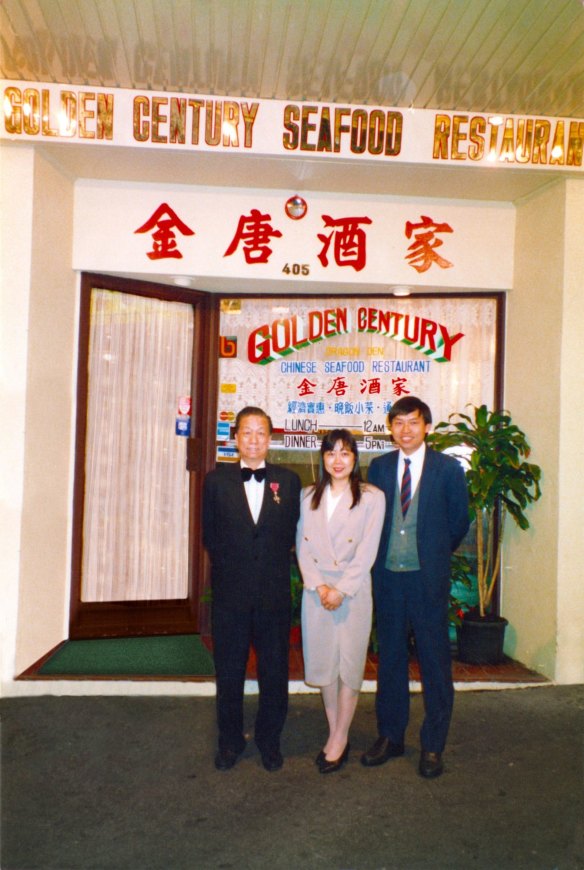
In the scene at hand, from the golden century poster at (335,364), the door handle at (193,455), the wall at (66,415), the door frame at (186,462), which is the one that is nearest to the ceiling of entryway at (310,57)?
the wall at (66,415)

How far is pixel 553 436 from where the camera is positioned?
482 centimetres

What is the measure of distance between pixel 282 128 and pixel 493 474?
2.76 meters

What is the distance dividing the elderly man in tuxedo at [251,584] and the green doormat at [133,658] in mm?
1224

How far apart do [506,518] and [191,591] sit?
2638 mm

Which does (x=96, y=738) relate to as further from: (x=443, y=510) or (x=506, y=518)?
(x=506, y=518)

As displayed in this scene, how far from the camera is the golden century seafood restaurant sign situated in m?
4.34

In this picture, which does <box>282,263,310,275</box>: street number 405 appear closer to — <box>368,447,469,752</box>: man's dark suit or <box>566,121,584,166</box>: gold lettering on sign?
<box>566,121,584,166</box>: gold lettering on sign

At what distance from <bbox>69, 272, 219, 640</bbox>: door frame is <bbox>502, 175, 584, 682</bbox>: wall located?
2543mm

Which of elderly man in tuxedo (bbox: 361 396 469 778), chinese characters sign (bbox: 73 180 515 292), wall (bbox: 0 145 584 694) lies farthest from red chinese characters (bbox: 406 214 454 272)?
elderly man in tuxedo (bbox: 361 396 469 778)

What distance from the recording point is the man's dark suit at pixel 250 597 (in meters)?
3.44

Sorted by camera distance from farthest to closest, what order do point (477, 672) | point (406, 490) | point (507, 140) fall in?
point (477, 672) < point (507, 140) < point (406, 490)

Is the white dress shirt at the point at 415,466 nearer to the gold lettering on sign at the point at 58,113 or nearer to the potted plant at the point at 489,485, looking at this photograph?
the potted plant at the point at 489,485

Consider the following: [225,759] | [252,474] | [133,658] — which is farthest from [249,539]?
[133,658]

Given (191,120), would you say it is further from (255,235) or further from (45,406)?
(45,406)
